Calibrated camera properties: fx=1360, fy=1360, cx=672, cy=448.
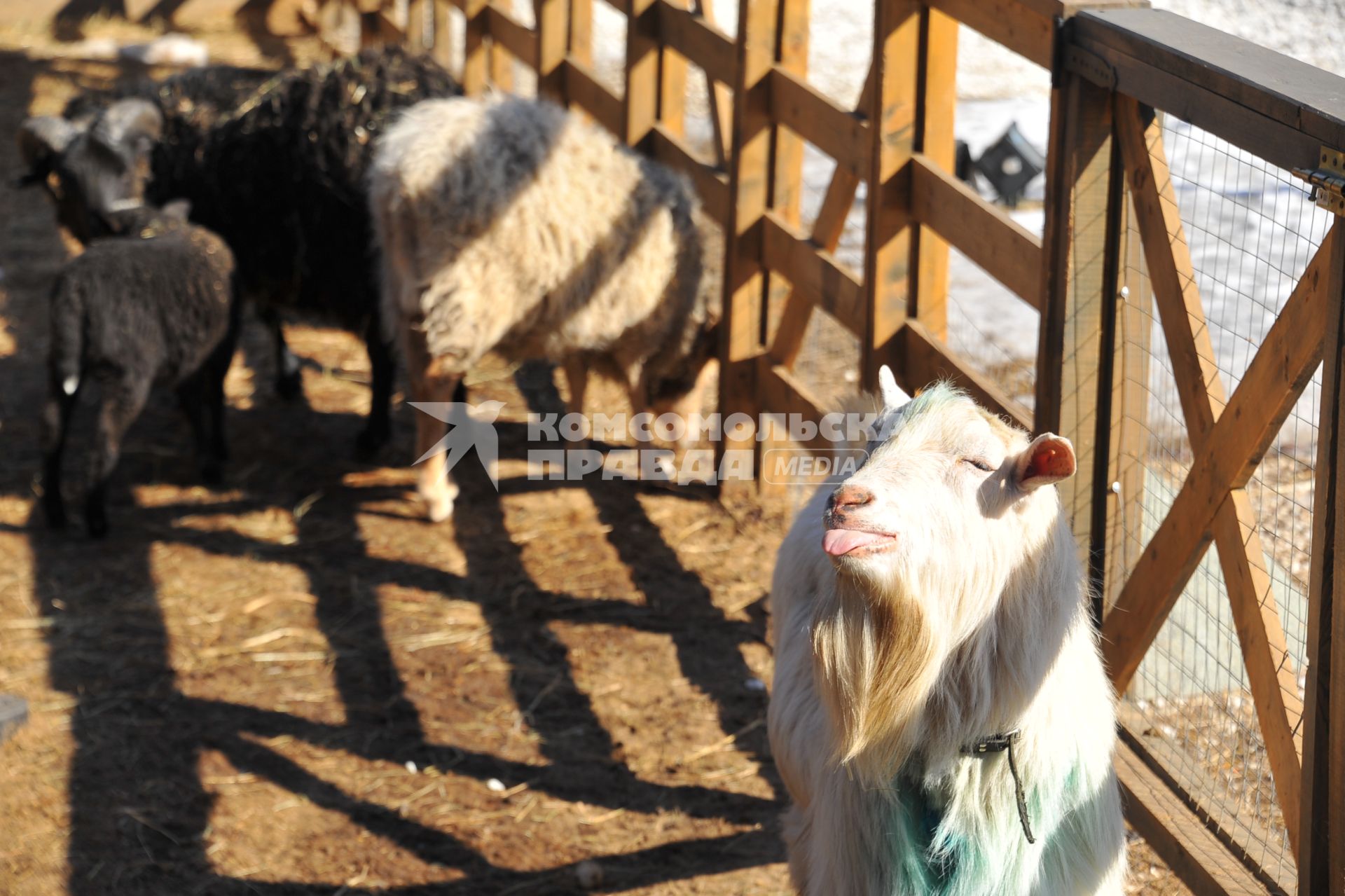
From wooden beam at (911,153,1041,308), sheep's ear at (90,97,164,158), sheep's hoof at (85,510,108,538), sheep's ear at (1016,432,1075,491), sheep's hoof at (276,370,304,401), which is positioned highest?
sheep's ear at (1016,432,1075,491)

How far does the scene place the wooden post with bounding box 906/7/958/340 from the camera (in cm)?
407

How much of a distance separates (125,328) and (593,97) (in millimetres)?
2538

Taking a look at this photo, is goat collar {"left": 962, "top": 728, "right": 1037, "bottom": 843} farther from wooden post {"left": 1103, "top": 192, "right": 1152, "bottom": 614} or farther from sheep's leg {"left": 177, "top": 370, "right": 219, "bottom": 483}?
sheep's leg {"left": 177, "top": 370, "right": 219, "bottom": 483}

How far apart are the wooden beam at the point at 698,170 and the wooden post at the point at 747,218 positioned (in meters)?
0.16

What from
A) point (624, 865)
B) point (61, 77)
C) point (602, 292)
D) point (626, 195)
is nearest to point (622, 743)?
point (624, 865)

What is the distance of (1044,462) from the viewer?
6.81ft

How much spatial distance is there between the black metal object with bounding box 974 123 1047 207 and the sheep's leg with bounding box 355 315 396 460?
348 centimetres

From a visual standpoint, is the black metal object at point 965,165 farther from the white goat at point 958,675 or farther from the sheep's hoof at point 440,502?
the white goat at point 958,675

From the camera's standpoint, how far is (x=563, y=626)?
4.87 meters

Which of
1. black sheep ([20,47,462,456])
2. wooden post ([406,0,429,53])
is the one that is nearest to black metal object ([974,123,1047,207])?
black sheep ([20,47,462,456])

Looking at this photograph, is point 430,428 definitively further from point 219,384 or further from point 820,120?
point 820,120

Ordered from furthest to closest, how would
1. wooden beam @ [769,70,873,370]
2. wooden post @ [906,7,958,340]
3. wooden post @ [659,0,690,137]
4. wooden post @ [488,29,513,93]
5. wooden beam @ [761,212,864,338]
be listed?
1. wooden post @ [488,29,513,93]
2. wooden post @ [659,0,690,137]
3. wooden beam @ [769,70,873,370]
4. wooden beam @ [761,212,864,338]
5. wooden post @ [906,7,958,340]

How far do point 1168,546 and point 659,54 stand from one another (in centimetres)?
385

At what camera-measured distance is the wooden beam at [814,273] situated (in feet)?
15.2
